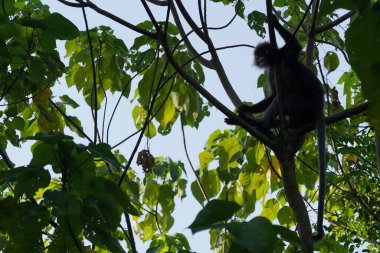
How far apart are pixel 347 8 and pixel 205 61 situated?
331cm

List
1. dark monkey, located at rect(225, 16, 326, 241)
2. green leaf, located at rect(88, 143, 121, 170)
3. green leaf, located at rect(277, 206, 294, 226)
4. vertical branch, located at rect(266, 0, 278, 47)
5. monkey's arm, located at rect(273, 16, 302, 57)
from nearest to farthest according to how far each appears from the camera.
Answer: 1. green leaf, located at rect(88, 143, 121, 170)
2. vertical branch, located at rect(266, 0, 278, 47)
3. green leaf, located at rect(277, 206, 294, 226)
4. monkey's arm, located at rect(273, 16, 302, 57)
5. dark monkey, located at rect(225, 16, 326, 241)

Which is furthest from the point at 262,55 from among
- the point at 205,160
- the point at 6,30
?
the point at 6,30

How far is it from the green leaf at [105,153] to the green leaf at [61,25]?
0.76m

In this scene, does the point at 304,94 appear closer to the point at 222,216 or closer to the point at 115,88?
the point at 115,88

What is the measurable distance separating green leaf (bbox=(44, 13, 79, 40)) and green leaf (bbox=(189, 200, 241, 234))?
1416 mm

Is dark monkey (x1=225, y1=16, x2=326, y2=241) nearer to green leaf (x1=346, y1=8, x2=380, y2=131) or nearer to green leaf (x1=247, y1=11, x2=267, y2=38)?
green leaf (x1=247, y1=11, x2=267, y2=38)

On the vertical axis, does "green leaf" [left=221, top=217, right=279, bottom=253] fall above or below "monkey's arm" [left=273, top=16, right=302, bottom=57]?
below

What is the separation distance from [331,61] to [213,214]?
172 inches

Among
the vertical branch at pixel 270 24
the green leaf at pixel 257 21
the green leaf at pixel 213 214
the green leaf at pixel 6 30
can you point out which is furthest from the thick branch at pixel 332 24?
the green leaf at pixel 213 214

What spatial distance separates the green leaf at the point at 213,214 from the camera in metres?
1.06

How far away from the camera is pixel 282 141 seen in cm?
331

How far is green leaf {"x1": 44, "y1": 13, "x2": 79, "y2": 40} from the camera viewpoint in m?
2.33

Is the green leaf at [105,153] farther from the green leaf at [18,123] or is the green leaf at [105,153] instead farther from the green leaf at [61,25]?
the green leaf at [18,123]

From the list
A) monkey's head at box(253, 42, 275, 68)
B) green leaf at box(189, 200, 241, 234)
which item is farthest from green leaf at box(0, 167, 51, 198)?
monkey's head at box(253, 42, 275, 68)
